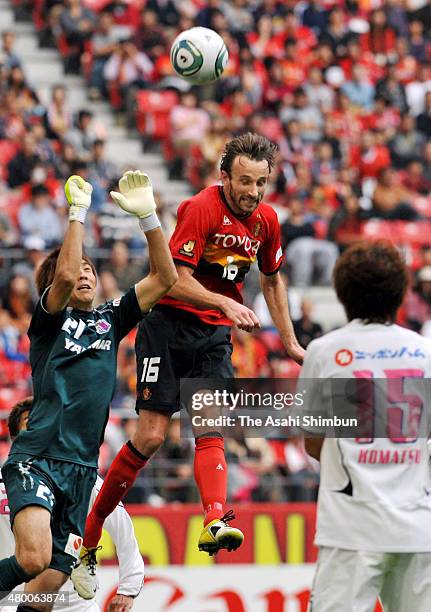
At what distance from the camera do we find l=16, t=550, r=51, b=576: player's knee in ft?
21.1

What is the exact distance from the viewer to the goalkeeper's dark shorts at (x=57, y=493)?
6551 mm

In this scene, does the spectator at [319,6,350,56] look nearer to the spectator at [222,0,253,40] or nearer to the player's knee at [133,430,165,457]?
the spectator at [222,0,253,40]

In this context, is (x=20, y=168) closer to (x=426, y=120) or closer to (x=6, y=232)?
(x=6, y=232)

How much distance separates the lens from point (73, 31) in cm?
1936

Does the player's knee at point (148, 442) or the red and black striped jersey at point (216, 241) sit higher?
the red and black striped jersey at point (216, 241)

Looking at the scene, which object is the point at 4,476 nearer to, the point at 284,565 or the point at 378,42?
the point at 284,565

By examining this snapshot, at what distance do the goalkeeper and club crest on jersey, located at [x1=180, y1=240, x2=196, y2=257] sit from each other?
2.17 feet

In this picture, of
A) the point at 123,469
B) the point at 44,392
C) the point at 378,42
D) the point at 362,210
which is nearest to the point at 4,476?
the point at 44,392

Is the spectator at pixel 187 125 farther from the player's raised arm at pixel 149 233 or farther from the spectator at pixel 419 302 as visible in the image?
the player's raised arm at pixel 149 233

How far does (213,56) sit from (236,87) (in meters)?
11.4

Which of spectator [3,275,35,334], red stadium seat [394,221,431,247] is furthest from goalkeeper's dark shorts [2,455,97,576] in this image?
red stadium seat [394,221,431,247]

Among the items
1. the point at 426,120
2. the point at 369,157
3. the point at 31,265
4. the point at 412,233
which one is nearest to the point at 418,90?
the point at 426,120

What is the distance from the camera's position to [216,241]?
7840mm

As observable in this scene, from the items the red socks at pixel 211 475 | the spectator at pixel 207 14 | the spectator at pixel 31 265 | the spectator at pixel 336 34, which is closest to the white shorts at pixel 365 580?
the red socks at pixel 211 475
